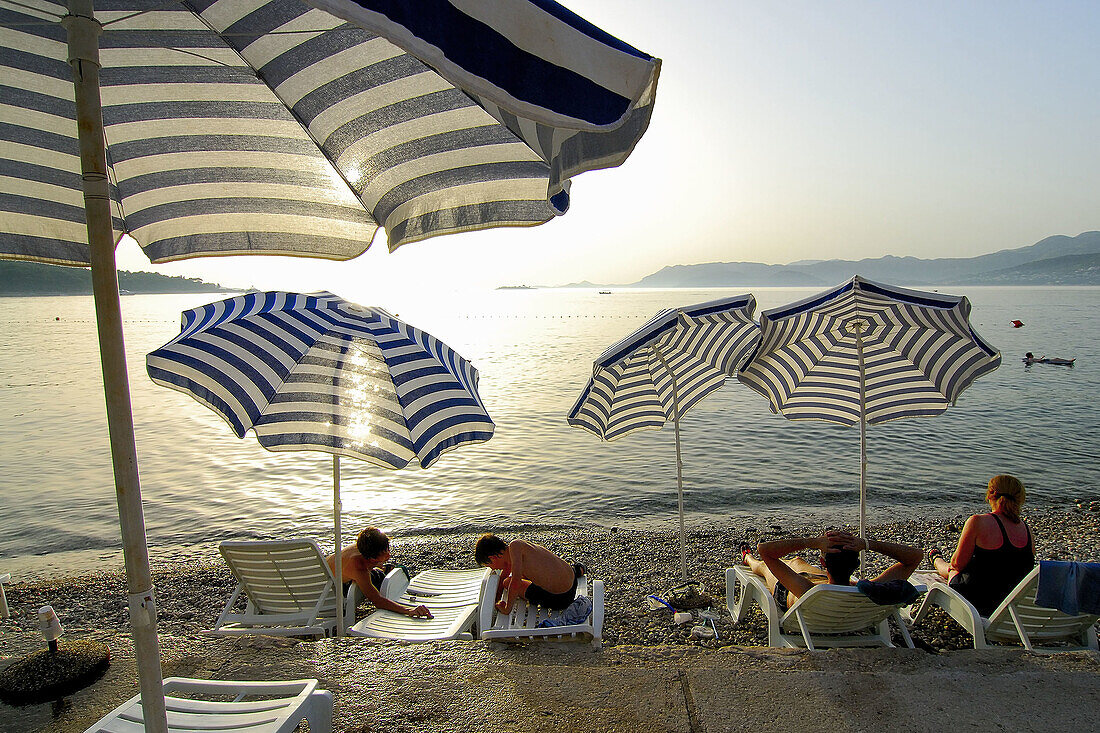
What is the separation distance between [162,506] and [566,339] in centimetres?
3883

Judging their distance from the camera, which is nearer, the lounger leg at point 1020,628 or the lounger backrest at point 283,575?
the lounger leg at point 1020,628

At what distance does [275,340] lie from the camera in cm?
402

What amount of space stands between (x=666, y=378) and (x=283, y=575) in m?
3.98

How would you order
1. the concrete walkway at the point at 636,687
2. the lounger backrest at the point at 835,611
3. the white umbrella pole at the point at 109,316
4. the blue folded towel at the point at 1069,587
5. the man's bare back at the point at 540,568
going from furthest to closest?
the man's bare back at the point at 540,568, the lounger backrest at the point at 835,611, the blue folded towel at the point at 1069,587, the concrete walkway at the point at 636,687, the white umbrella pole at the point at 109,316

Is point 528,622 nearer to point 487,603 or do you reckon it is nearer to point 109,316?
point 487,603

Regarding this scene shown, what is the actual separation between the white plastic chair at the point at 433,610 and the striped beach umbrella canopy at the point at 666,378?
6.19ft

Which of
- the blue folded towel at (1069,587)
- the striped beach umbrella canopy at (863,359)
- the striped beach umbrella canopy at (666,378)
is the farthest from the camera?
the striped beach umbrella canopy at (666,378)

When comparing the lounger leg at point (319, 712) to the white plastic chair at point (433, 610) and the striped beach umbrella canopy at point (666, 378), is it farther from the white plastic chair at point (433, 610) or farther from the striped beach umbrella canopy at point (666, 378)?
the striped beach umbrella canopy at point (666, 378)

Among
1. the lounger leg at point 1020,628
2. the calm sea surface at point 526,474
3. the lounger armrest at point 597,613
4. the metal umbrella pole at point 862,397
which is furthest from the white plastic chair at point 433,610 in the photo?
the calm sea surface at point 526,474

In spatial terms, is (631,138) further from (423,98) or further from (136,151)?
(136,151)

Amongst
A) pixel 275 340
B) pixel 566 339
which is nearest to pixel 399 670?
pixel 275 340

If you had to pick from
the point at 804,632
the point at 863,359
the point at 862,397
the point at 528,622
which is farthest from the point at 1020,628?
the point at 528,622

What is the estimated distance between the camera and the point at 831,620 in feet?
13.7

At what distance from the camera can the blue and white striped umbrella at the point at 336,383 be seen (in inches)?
156
